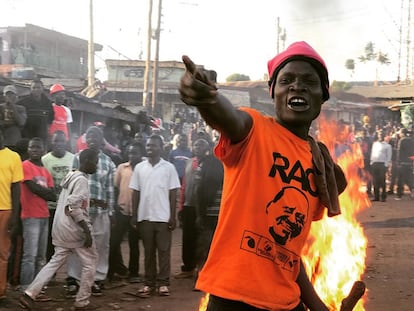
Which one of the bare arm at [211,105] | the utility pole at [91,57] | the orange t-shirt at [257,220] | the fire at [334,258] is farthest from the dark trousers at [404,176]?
the bare arm at [211,105]

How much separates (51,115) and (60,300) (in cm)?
343

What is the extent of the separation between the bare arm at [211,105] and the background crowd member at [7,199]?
4311 mm

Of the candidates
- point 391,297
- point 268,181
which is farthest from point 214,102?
point 391,297

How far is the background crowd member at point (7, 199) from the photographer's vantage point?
5656 mm

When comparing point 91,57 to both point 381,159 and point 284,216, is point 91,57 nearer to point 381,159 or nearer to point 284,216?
point 381,159

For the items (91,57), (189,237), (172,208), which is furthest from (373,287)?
(91,57)

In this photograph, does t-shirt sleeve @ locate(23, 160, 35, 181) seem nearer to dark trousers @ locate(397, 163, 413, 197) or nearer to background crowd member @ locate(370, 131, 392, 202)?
background crowd member @ locate(370, 131, 392, 202)

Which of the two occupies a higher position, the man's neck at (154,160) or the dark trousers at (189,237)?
the man's neck at (154,160)

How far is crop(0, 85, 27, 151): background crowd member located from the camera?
7711mm

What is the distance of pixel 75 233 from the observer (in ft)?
18.9

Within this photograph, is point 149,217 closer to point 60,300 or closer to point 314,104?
point 60,300

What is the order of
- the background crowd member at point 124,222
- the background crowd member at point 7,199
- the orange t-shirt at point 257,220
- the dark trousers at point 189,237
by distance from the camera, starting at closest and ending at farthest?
the orange t-shirt at point 257,220, the background crowd member at point 7,199, the background crowd member at point 124,222, the dark trousers at point 189,237

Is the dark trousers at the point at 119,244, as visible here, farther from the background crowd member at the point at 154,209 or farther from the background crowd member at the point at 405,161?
the background crowd member at the point at 405,161

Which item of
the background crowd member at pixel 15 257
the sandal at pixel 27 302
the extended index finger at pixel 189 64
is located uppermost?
the extended index finger at pixel 189 64
